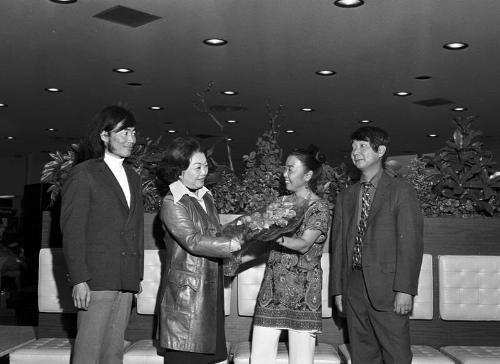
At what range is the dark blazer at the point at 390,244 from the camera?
3.73 meters

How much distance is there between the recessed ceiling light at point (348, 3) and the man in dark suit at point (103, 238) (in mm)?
3176

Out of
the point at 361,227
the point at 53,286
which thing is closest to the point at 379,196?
the point at 361,227

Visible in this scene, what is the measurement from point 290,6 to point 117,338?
372 centimetres

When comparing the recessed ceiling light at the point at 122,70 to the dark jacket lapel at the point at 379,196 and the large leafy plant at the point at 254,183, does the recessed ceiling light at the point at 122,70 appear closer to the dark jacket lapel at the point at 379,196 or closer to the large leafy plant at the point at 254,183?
the large leafy plant at the point at 254,183

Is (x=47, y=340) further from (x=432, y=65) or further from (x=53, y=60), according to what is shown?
(x=432, y=65)

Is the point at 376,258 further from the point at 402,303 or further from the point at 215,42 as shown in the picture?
the point at 215,42

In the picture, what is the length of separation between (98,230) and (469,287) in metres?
2.62

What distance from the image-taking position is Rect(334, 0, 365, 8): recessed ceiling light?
597 centimetres

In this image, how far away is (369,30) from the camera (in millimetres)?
6781

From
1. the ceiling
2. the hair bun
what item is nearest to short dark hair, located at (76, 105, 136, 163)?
the hair bun

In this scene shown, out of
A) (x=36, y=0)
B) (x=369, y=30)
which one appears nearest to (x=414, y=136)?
(x=369, y=30)

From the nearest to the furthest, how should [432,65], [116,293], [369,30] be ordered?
[116,293]
[369,30]
[432,65]

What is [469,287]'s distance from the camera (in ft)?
15.0

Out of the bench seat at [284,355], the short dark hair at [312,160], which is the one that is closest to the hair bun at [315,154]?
the short dark hair at [312,160]
